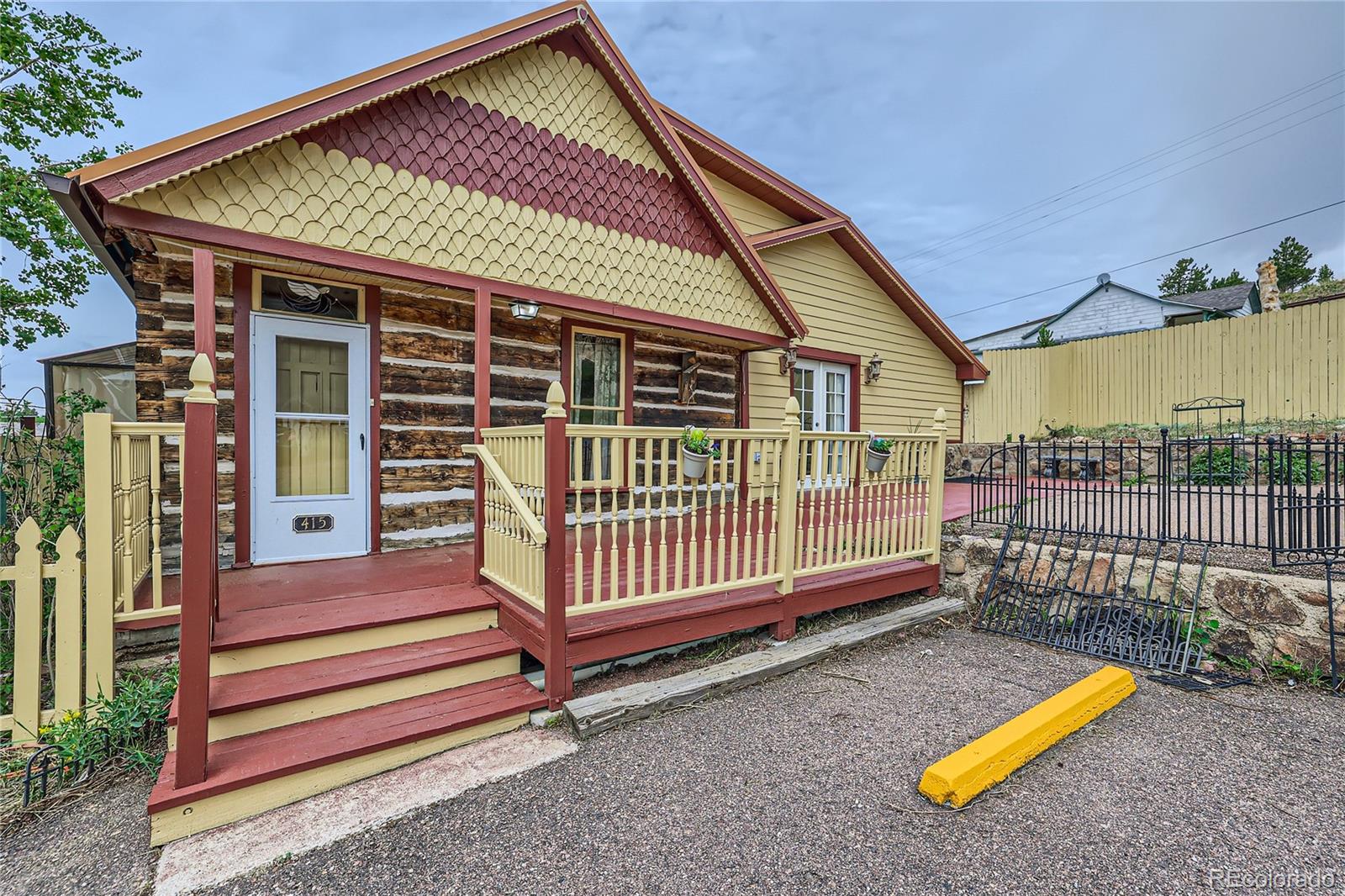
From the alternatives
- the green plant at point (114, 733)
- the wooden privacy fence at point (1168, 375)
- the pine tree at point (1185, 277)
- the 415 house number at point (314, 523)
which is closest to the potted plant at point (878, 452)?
the 415 house number at point (314, 523)

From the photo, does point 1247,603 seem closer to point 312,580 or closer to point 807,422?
point 807,422

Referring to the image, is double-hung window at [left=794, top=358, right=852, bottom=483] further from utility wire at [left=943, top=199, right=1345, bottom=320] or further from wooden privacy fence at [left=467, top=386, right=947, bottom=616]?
utility wire at [left=943, top=199, right=1345, bottom=320]

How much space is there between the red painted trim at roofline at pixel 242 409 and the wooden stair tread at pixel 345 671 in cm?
169

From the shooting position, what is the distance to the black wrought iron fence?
158 inches

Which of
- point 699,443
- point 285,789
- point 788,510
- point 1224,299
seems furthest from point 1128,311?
point 285,789

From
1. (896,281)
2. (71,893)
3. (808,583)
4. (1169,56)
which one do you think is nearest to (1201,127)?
(1169,56)

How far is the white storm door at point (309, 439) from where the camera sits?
13.5 feet

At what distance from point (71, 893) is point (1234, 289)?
3191cm

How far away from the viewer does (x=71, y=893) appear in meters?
1.88

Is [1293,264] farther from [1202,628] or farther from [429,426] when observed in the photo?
[429,426]

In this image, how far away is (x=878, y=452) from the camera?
4641 millimetres

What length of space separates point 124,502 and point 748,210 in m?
7.05

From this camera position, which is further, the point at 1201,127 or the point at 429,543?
the point at 1201,127
